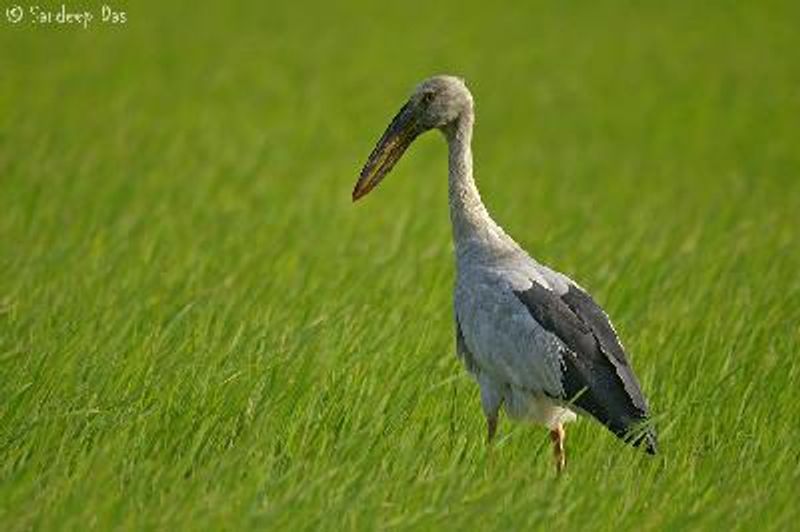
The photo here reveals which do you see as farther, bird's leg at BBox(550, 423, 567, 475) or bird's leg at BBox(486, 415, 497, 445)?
bird's leg at BBox(486, 415, 497, 445)

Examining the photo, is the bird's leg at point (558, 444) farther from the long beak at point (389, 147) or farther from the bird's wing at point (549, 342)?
the long beak at point (389, 147)

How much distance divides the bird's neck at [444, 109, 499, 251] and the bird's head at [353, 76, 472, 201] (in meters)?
0.05

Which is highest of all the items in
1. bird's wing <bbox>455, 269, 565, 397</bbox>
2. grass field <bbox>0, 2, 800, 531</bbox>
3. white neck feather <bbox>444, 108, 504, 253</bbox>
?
white neck feather <bbox>444, 108, 504, 253</bbox>

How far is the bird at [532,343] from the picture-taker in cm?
566

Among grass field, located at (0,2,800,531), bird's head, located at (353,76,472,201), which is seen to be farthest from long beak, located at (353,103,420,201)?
grass field, located at (0,2,800,531)

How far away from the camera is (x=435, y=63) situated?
1986 centimetres

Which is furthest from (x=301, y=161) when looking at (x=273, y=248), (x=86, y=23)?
(x=86, y=23)

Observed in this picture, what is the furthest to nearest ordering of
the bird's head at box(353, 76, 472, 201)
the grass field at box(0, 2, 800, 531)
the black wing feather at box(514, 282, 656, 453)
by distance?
1. the bird's head at box(353, 76, 472, 201)
2. the black wing feather at box(514, 282, 656, 453)
3. the grass field at box(0, 2, 800, 531)

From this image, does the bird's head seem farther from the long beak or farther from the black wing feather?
the black wing feather

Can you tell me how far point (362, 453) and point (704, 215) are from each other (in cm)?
716

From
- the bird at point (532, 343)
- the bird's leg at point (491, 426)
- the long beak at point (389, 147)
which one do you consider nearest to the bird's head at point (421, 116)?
the long beak at point (389, 147)

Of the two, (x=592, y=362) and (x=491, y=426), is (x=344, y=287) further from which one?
(x=592, y=362)

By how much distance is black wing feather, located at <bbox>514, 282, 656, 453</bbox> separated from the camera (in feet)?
18.3

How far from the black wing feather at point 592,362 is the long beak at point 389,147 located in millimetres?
1082
